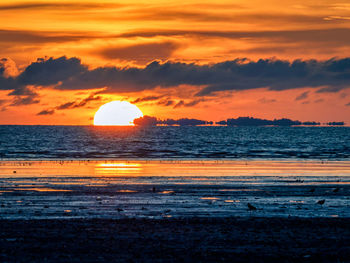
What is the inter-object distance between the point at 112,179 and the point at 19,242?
22298mm

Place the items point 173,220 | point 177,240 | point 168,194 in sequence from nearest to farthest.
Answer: point 177,240, point 173,220, point 168,194

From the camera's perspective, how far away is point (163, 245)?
640 inches

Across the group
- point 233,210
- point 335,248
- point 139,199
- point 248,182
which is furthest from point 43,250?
point 248,182

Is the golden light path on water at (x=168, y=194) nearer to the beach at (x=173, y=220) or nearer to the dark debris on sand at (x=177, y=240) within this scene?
the beach at (x=173, y=220)

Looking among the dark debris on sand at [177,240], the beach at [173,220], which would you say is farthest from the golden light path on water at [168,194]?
the dark debris on sand at [177,240]

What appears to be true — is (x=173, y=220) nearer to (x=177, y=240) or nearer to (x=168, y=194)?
(x=177, y=240)

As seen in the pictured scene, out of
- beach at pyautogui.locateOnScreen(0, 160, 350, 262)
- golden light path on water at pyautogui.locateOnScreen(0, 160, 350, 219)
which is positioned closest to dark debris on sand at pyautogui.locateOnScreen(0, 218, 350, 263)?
beach at pyautogui.locateOnScreen(0, 160, 350, 262)

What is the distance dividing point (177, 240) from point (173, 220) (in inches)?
136

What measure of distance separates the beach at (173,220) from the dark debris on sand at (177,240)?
3cm

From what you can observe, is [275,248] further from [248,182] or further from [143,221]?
[248,182]

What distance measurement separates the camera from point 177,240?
16.9 meters

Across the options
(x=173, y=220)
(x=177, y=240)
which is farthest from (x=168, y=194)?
(x=177, y=240)

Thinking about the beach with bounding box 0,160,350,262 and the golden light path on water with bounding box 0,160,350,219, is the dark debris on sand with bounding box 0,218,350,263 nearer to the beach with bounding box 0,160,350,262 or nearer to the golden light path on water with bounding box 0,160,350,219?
the beach with bounding box 0,160,350,262

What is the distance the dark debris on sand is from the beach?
1.1 inches
